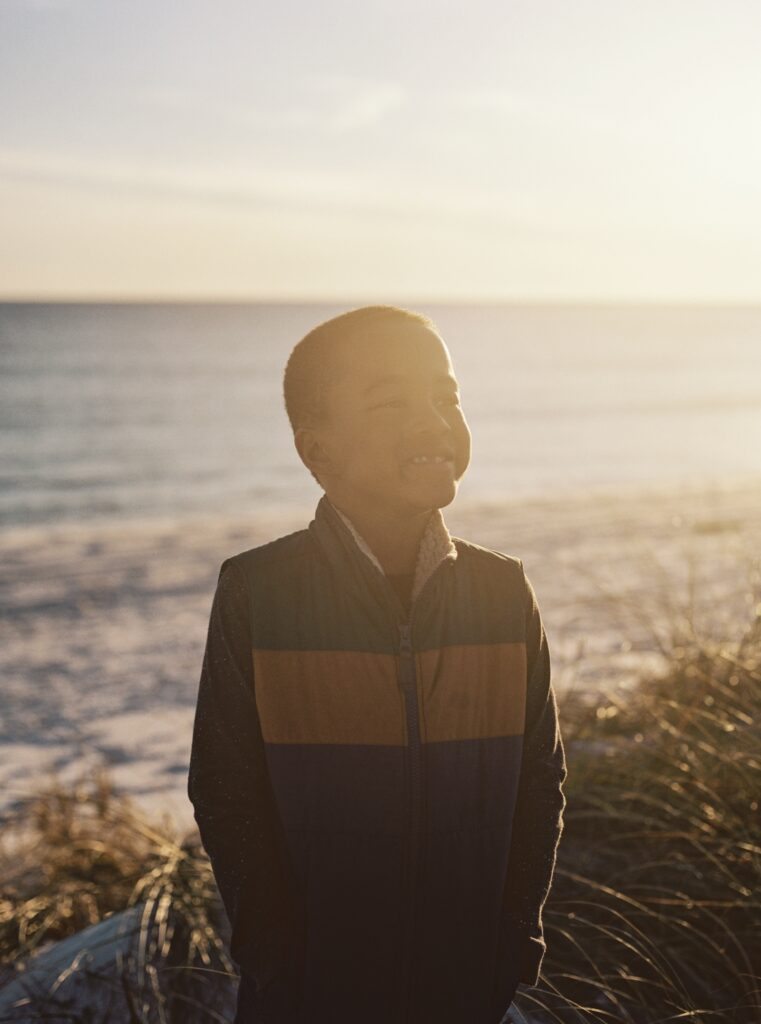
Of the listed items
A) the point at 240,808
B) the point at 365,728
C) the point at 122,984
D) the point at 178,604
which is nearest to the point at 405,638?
the point at 365,728

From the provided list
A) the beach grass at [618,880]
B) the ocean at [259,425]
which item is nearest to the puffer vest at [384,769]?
the beach grass at [618,880]

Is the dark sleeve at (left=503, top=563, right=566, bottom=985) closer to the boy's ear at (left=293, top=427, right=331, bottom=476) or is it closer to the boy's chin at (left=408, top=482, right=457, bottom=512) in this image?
the boy's chin at (left=408, top=482, right=457, bottom=512)

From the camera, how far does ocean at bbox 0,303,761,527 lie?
2016 cm

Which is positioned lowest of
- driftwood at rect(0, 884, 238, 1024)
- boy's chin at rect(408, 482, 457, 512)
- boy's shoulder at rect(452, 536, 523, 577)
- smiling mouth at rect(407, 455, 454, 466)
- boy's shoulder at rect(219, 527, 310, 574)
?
driftwood at rect(0, 884, 238, 1024)

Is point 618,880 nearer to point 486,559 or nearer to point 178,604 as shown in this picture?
point 486,559

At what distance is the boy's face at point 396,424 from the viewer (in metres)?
1.56

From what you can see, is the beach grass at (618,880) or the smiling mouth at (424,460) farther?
the beach grass at (618,880)

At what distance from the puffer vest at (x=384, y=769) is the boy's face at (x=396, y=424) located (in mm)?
92

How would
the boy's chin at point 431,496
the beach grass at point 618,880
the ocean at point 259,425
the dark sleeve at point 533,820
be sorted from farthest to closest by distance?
the ocean at point 259,425 < the beach grass at point 618,880 < the dark sleeve at point 533,820 < the boy's chin at point 431,496

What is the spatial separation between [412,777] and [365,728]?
106 millimetres

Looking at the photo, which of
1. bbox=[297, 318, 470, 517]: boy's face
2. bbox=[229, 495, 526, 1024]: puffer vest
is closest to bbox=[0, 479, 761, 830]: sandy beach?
bbox=[229, 495, 526, 1024]: puffer vest

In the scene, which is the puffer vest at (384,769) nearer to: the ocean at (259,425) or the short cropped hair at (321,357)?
the short cropped hair at (321,357)

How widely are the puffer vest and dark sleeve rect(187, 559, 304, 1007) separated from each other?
34 mm

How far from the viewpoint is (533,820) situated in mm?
1702
